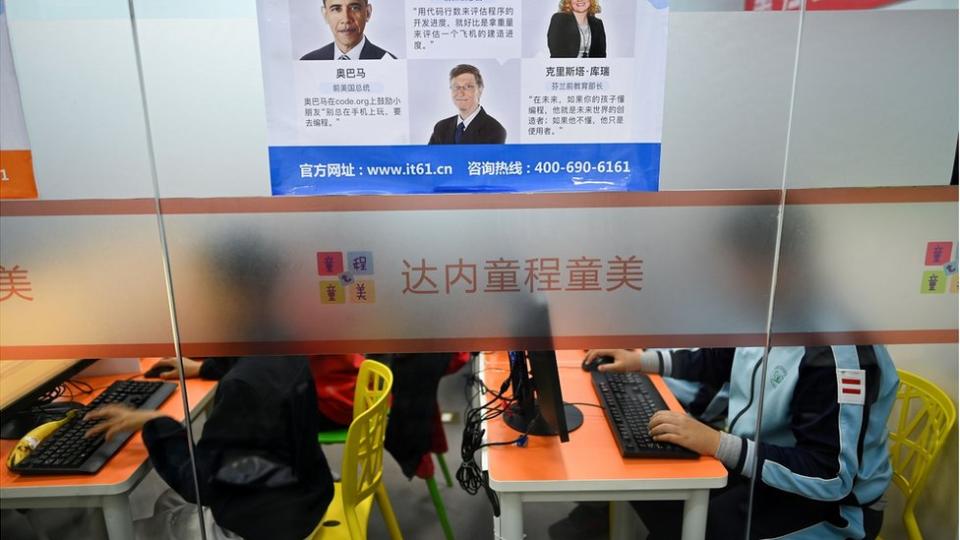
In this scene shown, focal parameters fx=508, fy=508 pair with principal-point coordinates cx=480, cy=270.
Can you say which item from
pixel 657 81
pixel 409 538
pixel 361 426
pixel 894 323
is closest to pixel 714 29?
pixel 657 81

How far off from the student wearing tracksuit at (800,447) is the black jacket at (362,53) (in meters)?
0.61

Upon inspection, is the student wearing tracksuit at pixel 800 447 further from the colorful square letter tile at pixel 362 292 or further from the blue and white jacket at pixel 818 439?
the colorful square letter tile at pixel 362 292

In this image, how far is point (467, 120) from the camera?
75cm

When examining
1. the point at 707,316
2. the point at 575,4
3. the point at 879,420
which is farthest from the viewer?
the point at 879,420

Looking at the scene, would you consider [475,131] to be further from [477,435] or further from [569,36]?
[477,435]

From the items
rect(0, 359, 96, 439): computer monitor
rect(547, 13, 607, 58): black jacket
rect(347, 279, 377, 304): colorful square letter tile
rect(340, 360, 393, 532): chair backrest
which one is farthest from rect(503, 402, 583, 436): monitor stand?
rect(0, 359, 96, 439): computer monitor

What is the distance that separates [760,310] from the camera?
0.85 m

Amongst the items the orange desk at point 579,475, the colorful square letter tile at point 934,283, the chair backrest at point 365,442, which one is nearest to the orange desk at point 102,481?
the chair backrest at point 365,442

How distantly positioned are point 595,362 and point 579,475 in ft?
0.68

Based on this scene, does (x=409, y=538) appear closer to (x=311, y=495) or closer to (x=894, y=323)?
(x=311, y=495)

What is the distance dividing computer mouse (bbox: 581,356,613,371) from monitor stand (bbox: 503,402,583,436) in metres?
0.08

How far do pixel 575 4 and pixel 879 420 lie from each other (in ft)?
3.05

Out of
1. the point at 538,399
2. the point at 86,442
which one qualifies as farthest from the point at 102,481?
the point at 538,399

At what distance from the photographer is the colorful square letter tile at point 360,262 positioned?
803 millimetres
